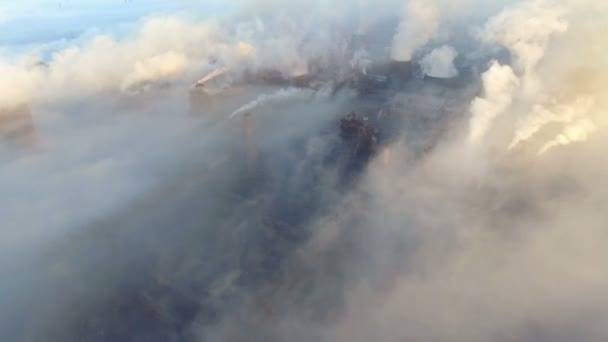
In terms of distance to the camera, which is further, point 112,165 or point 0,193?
point 112,165

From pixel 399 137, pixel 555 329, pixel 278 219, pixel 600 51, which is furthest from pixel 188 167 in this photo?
pixel 600 51

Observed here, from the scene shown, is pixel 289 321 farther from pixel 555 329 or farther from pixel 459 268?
pixel 555 329

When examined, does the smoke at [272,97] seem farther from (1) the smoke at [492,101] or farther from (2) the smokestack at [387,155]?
(1) the smoke at [492,101]

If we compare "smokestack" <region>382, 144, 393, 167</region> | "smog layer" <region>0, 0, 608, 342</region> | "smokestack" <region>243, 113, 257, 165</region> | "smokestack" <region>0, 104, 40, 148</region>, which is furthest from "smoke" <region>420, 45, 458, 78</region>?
"smokestack" <region>0, 104, 40, 148</region>

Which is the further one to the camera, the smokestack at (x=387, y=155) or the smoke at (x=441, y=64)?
the smoke at (x=441, y=64)

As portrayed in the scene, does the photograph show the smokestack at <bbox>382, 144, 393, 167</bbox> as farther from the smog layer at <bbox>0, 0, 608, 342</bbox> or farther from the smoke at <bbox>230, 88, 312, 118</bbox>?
the smoke at <bbox>230, 88, 312, 118</bbox>

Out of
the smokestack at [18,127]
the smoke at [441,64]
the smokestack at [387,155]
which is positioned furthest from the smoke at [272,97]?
the smokestack at [18,127]
